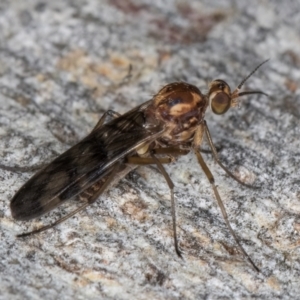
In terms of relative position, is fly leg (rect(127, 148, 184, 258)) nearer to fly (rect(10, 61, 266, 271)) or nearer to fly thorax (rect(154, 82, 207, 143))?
fly (rect(10, 61, 266, 271))

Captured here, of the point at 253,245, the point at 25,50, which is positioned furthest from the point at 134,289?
the point at 25,50

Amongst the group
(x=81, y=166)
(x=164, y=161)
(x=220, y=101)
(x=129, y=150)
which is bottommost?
(x=81, y=166)

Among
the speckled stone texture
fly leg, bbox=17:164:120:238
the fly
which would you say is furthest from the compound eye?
fly leg, bbox=17:164:120:238

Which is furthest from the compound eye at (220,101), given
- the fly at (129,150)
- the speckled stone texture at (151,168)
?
the speckled stone texture at (151,168)

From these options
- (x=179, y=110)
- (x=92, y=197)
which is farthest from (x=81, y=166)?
(x=179, y=110)

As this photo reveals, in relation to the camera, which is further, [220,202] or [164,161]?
[164,161]

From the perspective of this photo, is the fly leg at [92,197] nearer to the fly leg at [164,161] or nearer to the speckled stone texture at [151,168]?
the speckled stone texture at [151,168]

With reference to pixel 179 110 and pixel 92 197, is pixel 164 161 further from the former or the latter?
pixel 92 197

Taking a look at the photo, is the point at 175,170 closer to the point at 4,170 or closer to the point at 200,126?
the point at 200,126
